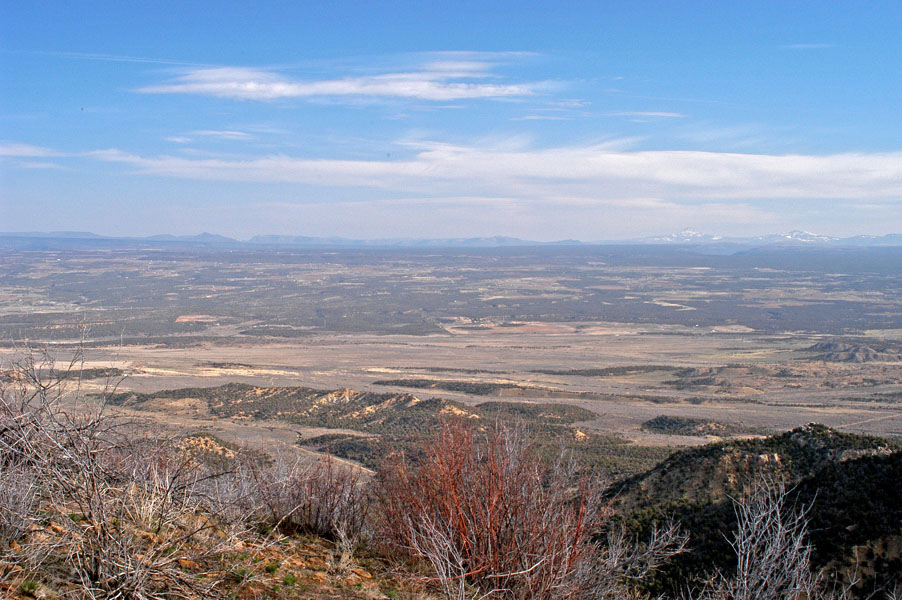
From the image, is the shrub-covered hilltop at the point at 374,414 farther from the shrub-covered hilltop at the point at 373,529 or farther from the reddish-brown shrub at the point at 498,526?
the reddish-brown shrub at the point at 498,526

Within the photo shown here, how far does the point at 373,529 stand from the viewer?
30.8ft

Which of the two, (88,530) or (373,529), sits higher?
(88,530)

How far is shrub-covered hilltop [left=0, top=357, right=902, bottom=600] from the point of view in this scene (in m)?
5.29

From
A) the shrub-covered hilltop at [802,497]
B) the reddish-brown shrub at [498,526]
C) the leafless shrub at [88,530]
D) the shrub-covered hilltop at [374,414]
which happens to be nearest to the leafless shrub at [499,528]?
the reddish-brown shrub at [498,526]

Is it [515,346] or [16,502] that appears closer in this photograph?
[16,502]

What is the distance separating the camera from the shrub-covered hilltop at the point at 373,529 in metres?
5.29

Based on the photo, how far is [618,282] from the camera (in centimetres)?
19300

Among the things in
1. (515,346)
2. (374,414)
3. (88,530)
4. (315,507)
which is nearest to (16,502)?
(88,530)

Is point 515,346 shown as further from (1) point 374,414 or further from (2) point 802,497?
(2) point 802,497

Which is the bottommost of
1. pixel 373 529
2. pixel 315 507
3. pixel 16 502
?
pixel 373 529

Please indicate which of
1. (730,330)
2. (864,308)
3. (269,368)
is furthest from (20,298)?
(864,308)

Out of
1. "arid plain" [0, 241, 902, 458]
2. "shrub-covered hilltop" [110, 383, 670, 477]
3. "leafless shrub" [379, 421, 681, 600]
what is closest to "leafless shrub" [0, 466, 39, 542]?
"arid plain" [0, 241, 902, 458]

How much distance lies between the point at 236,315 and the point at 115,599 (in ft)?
384

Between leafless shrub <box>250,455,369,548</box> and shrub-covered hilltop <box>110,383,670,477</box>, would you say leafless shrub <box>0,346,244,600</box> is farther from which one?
shrub-covered hilltop <box>110,383,670,477</box>
